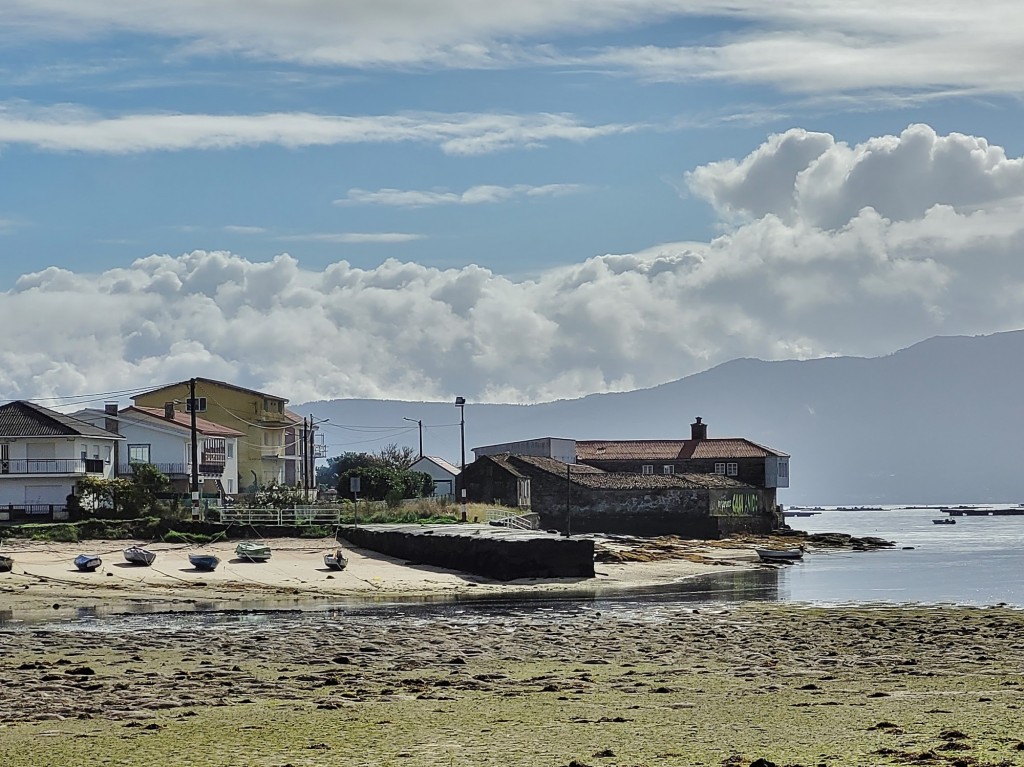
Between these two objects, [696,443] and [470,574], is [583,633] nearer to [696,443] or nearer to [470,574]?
[470,574]

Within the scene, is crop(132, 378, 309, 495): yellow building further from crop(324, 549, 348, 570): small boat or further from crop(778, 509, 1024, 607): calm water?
crop(324, 549, 348, 570): small boat

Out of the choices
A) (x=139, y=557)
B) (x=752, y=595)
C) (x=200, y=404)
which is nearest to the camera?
(x=752, y=595)

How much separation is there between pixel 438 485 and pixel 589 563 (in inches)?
2293

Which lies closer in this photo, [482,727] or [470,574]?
[482,727]

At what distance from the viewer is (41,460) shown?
80125 mm

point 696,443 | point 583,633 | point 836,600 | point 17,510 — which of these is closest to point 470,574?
point 836,600

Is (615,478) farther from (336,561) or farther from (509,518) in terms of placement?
(336,561)

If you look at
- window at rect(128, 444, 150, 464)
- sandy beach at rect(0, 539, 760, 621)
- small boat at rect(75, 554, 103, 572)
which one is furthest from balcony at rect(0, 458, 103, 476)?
small boat at rect(75, 554, 103, 572)

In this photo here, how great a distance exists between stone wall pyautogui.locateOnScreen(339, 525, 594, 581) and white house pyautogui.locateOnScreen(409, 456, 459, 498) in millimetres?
52157

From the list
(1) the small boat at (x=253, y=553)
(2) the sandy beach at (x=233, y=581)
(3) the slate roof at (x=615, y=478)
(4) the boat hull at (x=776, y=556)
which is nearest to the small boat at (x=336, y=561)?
(2) the sandy beach at (x=233, y=581)

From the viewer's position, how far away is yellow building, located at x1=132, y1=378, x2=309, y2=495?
110312 millimetres

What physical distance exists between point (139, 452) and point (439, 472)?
99.3 feet

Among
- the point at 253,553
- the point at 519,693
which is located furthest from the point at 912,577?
the point at 519,693

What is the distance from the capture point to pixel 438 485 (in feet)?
372
